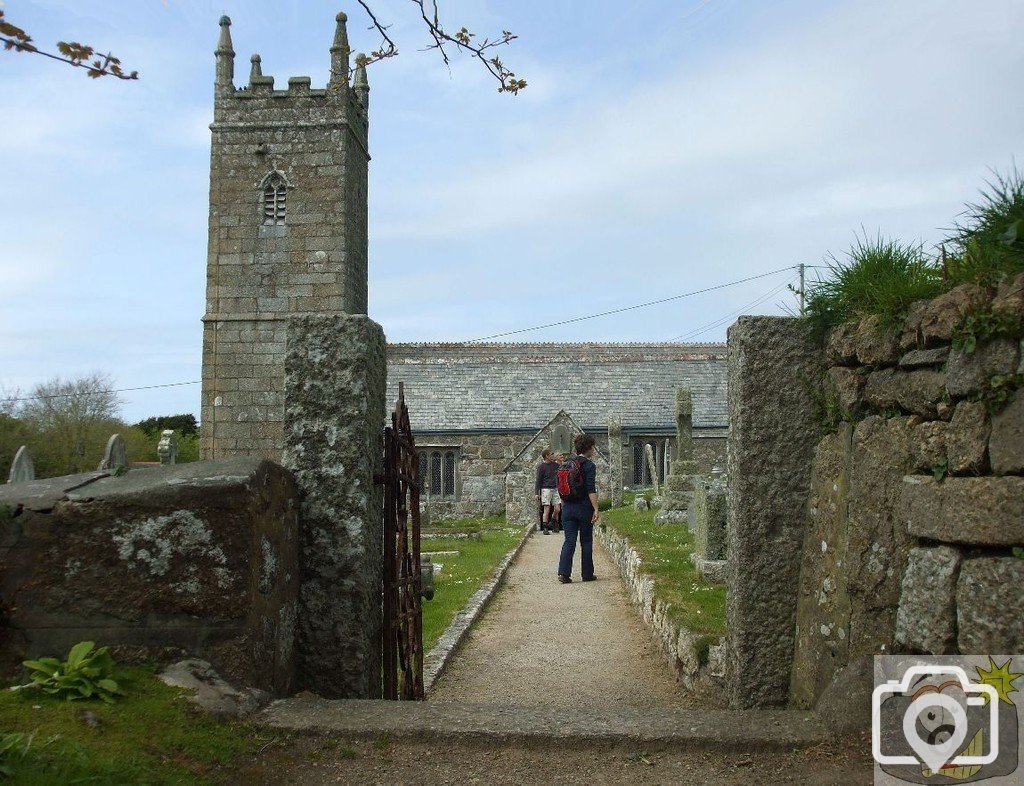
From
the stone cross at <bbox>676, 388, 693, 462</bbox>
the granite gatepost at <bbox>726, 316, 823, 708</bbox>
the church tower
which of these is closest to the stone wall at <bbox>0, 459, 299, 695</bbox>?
the granite gatepost at <bbox>726, 316, 823, 708</bbox>

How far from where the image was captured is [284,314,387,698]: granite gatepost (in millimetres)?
4312

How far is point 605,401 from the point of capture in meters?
36.8

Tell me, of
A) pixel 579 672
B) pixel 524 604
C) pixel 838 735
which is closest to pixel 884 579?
pixel 838 735

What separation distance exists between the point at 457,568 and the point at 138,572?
385 inches

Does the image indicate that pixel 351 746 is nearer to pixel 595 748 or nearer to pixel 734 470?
pixel 595 748

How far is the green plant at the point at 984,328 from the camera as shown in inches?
110

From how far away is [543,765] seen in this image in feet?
10.7

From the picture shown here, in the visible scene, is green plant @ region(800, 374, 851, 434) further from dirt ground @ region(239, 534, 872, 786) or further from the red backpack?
the red backpack

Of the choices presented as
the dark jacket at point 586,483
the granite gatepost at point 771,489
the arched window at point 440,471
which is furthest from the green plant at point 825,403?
the arched window at point 440,471

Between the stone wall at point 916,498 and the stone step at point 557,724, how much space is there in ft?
1.76

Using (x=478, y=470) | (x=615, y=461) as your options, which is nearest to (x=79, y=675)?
(x=615, y=461)

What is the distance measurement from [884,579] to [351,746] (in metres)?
2.22

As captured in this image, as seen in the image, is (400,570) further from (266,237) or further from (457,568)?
(266,237)

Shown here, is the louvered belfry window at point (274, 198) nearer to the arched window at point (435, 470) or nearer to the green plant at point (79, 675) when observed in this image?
the arched window at point (435, 470)
